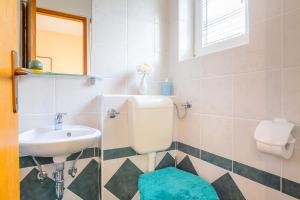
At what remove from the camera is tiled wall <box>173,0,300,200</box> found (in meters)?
0.90

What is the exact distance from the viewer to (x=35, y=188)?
1.25m

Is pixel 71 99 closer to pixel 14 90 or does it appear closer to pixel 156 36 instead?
pixel 14 90

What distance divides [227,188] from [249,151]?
315mm

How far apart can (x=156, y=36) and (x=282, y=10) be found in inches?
39.6

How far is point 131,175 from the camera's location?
1469 millimetres

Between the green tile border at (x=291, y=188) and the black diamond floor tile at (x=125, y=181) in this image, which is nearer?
the green tile border at (x=291, y=188)

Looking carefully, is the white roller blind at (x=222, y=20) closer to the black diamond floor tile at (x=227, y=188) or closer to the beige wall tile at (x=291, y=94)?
the beige wall tile at (x=291, y=94)

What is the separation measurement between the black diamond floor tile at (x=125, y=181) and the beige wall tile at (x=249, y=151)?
2.54 feet

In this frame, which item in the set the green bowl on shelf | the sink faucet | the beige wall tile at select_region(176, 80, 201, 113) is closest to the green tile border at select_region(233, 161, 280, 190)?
the beige wall tile at select_region(176, 80, 201, 113)

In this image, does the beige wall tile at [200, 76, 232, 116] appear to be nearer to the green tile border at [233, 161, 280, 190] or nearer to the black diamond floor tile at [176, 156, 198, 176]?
the green tile border at [233, 161, 280, 190]

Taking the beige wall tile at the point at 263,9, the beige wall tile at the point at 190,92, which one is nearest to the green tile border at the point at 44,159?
the beige wall tile at the point at 190,92

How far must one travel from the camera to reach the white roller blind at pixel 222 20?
1.26 metres

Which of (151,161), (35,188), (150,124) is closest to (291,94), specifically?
(150,124)

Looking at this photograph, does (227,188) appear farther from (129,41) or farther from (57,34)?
(57,34)
